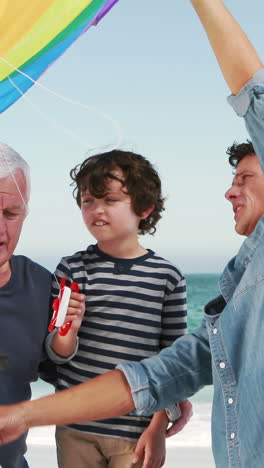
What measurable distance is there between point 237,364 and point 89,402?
0.26 meters

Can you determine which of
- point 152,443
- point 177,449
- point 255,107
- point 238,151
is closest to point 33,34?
point 238,151

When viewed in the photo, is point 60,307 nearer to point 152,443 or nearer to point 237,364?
point 152,443

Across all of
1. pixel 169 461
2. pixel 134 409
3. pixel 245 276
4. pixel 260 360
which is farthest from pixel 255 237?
pixel 169 461

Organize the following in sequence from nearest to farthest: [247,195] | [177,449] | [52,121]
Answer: [247,195] → [52,121] → [177,449]

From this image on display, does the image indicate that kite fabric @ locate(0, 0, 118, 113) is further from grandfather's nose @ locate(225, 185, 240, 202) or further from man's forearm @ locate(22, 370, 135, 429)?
man's forearm @ locate(22, 370, 135, 429)

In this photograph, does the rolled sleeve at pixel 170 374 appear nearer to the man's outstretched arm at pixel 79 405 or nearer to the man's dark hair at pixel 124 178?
the man's outstretched arm at pixel 79 405

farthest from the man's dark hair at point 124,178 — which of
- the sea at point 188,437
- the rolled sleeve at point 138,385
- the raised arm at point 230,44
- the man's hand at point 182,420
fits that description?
the sea at point 188,437

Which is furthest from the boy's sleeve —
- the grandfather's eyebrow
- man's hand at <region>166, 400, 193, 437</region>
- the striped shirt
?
the grandfather's eyebrow

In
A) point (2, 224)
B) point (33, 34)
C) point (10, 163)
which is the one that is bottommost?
point (2, 224)

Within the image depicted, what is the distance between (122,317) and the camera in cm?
158

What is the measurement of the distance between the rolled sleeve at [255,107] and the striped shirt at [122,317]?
2.38 feet

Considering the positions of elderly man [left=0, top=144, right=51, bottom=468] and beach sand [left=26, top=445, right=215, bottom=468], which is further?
beach sand [left=26, top=445, right=215, bottom=468]

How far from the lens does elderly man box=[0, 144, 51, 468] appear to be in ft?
4.83

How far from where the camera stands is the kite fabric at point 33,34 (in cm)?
144
